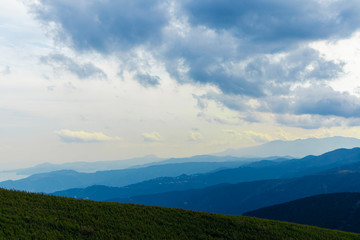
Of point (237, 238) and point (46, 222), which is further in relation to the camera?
point (237, 238)

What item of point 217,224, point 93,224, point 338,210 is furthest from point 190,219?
point 338,210

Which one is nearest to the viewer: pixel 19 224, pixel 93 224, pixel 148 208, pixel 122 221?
pixel 19 224

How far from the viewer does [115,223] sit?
2216 cm

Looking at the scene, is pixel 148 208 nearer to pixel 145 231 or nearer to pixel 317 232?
pixel 145 231

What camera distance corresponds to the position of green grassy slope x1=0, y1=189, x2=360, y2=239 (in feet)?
64.2

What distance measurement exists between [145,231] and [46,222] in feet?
25.3

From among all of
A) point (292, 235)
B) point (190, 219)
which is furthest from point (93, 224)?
point (292, 235)

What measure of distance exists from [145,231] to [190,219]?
17.9 feet

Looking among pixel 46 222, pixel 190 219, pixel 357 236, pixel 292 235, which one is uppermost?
pixel 46 222

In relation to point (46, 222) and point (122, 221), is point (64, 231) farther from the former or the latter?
point (122, 221)

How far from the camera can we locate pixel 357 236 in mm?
27125

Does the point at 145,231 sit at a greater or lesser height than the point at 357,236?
greater

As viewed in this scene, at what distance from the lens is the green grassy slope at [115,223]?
1958cm

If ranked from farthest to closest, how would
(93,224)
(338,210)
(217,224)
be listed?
(338,210) < (217,224) < (93,224)
